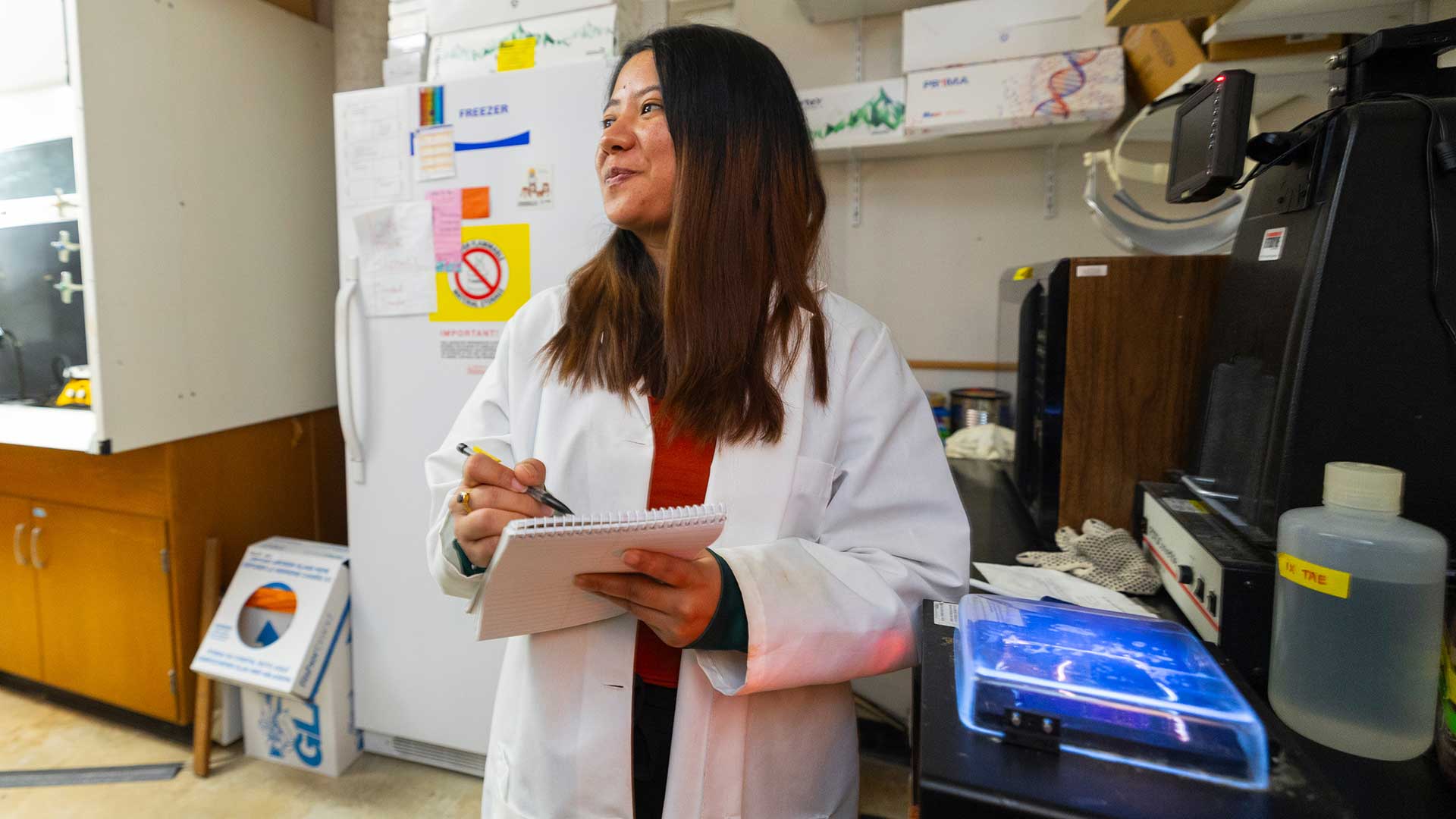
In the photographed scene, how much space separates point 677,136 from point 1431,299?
79cm

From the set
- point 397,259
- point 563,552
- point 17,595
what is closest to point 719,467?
point 563,552

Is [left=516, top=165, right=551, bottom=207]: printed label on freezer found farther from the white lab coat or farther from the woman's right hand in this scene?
the woman's right hand

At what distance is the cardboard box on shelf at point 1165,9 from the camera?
3.98 feet

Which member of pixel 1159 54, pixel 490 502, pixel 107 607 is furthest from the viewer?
pixel 107 607

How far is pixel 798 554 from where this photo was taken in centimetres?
83

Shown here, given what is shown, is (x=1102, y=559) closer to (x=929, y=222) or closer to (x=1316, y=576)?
(x=1316, y=576)

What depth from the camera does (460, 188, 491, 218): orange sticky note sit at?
6.14ft

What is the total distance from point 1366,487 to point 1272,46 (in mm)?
1180

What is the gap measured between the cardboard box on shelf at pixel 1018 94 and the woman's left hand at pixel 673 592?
163 centimetres

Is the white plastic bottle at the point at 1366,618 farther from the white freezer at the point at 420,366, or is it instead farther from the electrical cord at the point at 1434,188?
the white freezer at the point at 420,366

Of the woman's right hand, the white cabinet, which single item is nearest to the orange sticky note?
the white cabinet

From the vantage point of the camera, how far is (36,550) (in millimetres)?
2234

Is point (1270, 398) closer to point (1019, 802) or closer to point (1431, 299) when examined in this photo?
point (1431, 299)

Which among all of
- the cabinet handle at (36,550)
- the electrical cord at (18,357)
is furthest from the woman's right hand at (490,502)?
the cabinet handle at (36,550)
